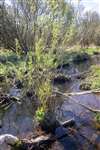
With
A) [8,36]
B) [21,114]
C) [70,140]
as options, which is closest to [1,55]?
[8,36]

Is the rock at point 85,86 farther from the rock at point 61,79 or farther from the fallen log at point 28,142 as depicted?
the fallen log at point 28,142

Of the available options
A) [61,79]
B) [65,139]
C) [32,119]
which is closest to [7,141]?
[65,139]

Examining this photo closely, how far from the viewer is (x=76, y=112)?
14125 millimetres

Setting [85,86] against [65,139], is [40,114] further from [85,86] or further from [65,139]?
[85,86]

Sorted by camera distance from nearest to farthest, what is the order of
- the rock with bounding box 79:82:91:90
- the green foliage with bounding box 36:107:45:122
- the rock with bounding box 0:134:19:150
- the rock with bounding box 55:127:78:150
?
the rock with bounding box 0:134:19:150
the rock with bounding box 55:127:78:150
the green foliage with bounding box 36:107:45:122
the rock with bounding box 79:82:91:90

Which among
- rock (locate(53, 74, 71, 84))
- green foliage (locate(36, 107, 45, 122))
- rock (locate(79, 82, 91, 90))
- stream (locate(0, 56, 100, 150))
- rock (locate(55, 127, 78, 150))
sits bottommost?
rock (locate(53, 74, 71, 84))

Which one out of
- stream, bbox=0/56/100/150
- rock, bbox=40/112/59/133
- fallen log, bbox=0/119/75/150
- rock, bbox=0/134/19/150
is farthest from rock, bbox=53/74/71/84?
rock, bbox=0/134/19/150

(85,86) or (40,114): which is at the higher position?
(40,114)

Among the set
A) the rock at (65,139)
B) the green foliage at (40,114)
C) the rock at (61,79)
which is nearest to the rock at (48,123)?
the green foliage at (40,114)

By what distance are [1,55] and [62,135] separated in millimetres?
19698

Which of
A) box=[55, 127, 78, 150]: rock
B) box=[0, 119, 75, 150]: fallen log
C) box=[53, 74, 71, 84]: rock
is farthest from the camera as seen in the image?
box=[53, 74, 71, 84]: rock

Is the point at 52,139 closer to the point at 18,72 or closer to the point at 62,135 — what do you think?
the point at 62,135

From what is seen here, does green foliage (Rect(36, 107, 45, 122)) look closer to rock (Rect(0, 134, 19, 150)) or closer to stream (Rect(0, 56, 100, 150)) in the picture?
stream (Rect(0, 56, 100, 150))

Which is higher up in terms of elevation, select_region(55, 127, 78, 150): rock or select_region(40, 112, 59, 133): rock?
select_region(40, 112, 59, 133): rock
